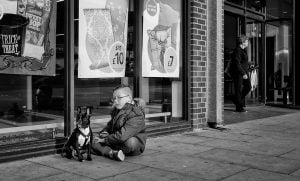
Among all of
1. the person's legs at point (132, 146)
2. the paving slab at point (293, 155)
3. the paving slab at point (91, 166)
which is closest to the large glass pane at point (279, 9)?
the paving slab at point (293, 155)

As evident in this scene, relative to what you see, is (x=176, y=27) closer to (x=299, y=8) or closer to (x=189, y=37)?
(x=189, y=37)

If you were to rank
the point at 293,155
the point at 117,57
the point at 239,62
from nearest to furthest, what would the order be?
the point at 293,155 < the point at 117,57 < the point at 239,62

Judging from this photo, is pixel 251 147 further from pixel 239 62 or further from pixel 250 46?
pixel 250 46

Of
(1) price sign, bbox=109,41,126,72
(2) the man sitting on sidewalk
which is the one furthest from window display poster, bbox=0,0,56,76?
(2) the man sitting on sidewalk

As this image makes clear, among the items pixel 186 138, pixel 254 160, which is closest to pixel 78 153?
pixel 254 160

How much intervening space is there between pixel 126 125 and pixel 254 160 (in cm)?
159

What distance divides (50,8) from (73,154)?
6.27 ft

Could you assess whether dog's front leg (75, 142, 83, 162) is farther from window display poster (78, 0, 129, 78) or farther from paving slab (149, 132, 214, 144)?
paving slab (149, 132, 214, 144)

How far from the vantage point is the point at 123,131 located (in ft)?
15.2

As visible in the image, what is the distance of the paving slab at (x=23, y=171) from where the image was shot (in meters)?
3.92

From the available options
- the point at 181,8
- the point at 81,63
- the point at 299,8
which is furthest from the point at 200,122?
the point at 299,8

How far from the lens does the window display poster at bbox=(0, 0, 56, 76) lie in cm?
471

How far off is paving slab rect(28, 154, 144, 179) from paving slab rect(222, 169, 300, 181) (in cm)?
107

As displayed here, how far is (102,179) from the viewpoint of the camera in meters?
3.85
